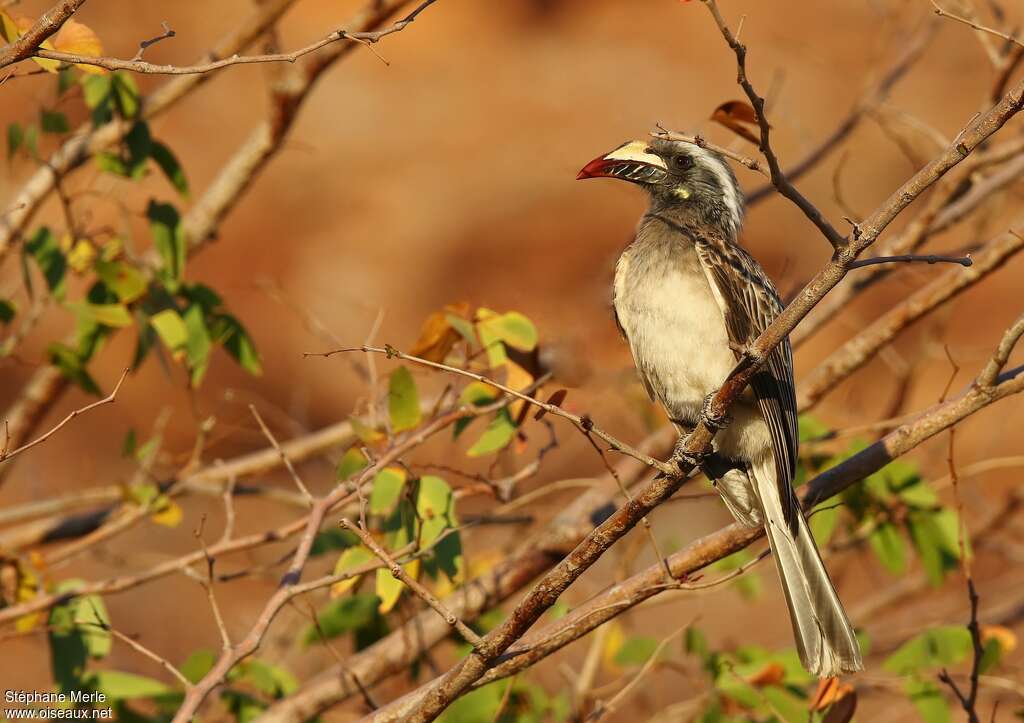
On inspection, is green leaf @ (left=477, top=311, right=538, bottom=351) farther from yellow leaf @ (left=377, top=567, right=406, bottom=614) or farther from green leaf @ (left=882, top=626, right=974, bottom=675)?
green leaf @ (left=882, top=626, right=974, bottom=675)

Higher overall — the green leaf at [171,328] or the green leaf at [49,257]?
the green leaf at [49,257]

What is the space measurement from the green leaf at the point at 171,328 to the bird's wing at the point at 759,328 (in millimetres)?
1524

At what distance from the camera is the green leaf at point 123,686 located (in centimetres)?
310

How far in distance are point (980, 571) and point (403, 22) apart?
792 cm

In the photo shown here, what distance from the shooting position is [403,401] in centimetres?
299

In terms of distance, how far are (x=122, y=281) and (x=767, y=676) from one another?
2227 mm

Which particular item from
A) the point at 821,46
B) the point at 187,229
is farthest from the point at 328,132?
the point at 187,229

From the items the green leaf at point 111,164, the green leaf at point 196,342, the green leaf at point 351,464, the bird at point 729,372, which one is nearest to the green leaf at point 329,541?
the green leaf at point 351,464

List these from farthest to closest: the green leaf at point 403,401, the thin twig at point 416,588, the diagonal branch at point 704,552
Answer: the green leaf at point 403,401
the diagonal branch at point 704,552
the thin twig at point 416,588

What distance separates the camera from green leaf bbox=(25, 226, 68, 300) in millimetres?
3412

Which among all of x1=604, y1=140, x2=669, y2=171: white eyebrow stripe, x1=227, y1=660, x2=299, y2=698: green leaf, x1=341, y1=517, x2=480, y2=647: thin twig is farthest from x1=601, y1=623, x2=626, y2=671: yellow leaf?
x1=341, y1=517, x2=480, y2=647: thin twig

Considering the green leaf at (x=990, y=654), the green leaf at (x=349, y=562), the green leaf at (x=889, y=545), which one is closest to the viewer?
the green leaf at (x=349, y=562)

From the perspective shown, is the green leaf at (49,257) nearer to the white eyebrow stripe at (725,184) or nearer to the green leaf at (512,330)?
the green leaf at (512,330)

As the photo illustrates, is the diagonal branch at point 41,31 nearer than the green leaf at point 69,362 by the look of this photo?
Yes
